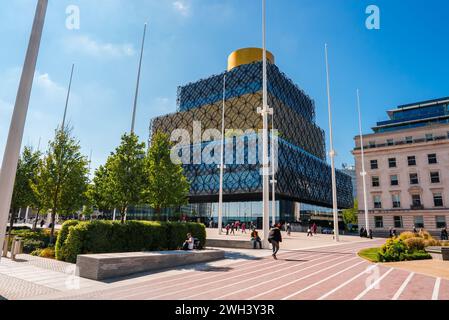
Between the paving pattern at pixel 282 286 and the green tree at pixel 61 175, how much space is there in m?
13.4

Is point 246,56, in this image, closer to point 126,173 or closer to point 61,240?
point 126,173

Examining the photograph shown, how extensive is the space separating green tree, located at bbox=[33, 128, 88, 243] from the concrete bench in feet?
36.9

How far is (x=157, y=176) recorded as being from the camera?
20.0 m

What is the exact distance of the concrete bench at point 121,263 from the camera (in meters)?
9.09

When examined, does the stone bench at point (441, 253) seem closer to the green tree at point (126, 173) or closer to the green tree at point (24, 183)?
the green tree at point (126, 173)

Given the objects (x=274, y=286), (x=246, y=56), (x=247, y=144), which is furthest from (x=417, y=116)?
(x=274, y=286)

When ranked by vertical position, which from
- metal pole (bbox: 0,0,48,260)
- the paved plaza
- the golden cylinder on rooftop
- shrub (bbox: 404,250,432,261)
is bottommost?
the paved plaza

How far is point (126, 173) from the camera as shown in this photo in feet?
53.8

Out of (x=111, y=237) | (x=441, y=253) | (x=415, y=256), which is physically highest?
(x=111, y=237)

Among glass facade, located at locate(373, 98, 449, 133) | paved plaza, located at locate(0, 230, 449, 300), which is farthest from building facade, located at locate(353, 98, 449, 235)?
paved plaza, located at locate(0, 230, 449, 300)

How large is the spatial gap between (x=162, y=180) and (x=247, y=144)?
1575 inches

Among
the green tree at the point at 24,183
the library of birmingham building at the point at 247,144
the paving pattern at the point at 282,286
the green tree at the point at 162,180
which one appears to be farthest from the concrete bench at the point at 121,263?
the library of birmingham building at the point at 247,144

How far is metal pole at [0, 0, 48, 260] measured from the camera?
6828mm

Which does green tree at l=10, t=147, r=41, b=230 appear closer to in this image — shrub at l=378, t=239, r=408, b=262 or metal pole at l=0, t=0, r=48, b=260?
metal pole at l=0, t=0, r=48, b=260
